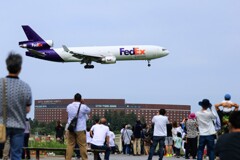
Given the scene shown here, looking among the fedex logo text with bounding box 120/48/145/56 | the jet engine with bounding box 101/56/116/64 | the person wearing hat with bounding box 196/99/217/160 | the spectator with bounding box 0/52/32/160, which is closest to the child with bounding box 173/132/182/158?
the person wearing hat with bounding box 196/99/217/160

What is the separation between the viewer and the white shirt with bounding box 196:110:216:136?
50.1 ft

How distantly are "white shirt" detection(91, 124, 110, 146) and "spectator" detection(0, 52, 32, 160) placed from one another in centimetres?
899

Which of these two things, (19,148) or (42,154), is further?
(42,154)

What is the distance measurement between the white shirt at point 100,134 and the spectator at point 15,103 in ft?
29.5

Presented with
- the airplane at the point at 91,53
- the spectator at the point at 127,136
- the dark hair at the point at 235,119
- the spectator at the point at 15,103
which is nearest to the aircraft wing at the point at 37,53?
the airplane at the point at 91,53

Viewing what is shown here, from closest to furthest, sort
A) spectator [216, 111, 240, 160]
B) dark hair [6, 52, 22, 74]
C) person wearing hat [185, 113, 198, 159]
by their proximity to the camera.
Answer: spectator [216, 111, 240, 160], dark hair [6, 52, 22, 74], person wearing hat [185, 113, 198, 159]

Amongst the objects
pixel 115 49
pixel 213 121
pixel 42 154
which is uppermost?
pixel 115 49

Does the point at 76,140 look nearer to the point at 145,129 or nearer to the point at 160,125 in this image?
the point at 160,125

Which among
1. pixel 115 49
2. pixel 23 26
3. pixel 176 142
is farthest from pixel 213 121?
pixel 23 26

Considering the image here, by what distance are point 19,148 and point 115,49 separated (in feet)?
188

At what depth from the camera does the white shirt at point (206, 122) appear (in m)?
15.3

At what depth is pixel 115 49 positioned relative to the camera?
65.8 metres

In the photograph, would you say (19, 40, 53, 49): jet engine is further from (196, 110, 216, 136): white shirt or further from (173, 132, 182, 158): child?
(196, 110, 216, 136): white shirt

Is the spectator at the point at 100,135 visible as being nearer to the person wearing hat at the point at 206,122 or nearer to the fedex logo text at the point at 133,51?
the person wearing hat at the point at 206,122
